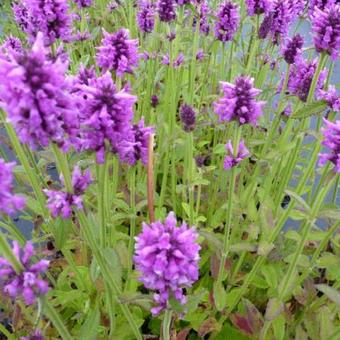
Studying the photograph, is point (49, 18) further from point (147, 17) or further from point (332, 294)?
point (332, 294)

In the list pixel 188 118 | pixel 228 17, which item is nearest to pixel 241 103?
pixel 188 118

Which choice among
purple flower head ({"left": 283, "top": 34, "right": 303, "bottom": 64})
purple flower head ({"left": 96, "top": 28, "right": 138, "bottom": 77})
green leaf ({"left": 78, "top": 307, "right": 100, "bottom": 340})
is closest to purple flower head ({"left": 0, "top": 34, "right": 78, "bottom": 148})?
green leaf ({"left": 78, "top": 307, "right": 100, "bottom": 340})

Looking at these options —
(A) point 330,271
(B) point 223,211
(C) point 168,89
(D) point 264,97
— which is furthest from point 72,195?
(D) point 264,97

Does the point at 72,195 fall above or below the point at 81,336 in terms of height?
above

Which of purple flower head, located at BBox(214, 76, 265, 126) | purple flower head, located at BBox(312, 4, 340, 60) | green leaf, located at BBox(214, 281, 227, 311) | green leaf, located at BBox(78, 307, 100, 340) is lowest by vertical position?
green leaf, located at BBox(214, 281, 227, 311)

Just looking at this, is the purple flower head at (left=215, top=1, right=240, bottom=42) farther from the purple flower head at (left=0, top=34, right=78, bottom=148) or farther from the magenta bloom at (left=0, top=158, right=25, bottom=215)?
the magenta bloom at (left=0, top=158, right=25, bottom=215)

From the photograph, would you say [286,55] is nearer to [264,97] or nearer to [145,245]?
[264,97]
